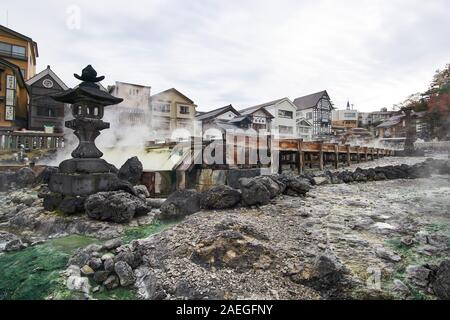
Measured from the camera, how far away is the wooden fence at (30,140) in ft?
57.4

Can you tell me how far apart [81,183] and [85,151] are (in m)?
1.13

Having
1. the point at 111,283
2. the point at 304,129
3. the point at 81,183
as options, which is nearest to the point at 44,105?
the point at 81,183

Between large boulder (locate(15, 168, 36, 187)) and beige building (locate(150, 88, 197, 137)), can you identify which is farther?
beige building (locate(150, 88, 197, 137))

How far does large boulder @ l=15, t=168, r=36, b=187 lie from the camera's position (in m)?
12.3

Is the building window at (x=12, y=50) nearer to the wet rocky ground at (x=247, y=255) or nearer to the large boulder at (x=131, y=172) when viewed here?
the large boulder at (x=131, y=172)

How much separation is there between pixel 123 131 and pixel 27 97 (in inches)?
554

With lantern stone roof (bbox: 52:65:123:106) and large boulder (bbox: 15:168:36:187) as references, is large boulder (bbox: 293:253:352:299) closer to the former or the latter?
lantern stone roof (bbox: 52:65:123:106)

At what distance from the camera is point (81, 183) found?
773cm

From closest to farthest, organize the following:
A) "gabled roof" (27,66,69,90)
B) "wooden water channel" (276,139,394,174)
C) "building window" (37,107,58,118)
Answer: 1. "wooden water channel" (276,139,394,174)
2. "building window" (37,107,58,118)
3. "gabled roof" (27,66,69,90)

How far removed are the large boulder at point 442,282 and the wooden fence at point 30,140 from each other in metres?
22.0

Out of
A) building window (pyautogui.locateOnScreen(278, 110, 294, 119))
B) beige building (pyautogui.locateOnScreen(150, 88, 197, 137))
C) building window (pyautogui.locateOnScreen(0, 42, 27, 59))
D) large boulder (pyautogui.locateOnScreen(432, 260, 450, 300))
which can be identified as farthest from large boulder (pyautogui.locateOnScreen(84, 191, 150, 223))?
building window (pyautogui.locateOnScreen(278, 110, 294, 119))

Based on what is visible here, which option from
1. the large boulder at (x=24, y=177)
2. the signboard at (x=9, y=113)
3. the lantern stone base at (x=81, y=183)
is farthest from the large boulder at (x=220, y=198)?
the signboard at (x=9, y=113)

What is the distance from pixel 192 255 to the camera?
4.23m
